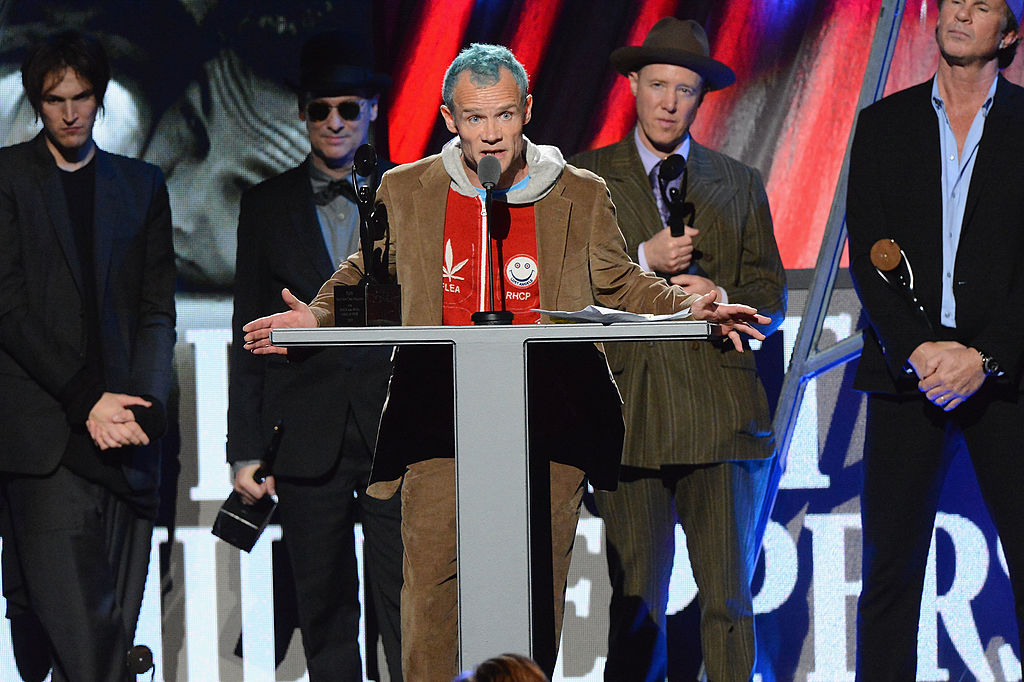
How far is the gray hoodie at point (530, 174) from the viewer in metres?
2.71

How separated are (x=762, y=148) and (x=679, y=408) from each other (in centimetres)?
117

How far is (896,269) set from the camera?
3.49 metres

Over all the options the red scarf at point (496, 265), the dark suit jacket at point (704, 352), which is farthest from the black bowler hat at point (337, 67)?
the red scarf at point (496, 265)

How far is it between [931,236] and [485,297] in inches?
60.8

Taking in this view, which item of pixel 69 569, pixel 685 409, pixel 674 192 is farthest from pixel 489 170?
pixel 69 569

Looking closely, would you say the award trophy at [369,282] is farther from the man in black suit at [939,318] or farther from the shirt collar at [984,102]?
the shirt collar at [984,102]

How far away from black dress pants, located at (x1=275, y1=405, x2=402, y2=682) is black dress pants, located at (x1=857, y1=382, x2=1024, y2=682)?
1472 mm

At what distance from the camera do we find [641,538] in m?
3.59

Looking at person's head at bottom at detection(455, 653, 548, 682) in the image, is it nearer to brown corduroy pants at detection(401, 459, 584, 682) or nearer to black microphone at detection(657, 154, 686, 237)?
brown corduroy pants at detection(401, 459, 584, 682)

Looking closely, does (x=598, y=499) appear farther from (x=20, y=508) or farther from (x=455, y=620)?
(x=20, y=508)

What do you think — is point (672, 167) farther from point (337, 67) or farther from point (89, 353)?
point (89, 353)

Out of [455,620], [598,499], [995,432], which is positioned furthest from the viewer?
[598,499]

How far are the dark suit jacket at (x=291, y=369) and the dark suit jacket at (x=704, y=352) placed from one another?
2.67 ft

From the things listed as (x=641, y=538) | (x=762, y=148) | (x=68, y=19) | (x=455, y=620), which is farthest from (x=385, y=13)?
(x=455, y=620)
